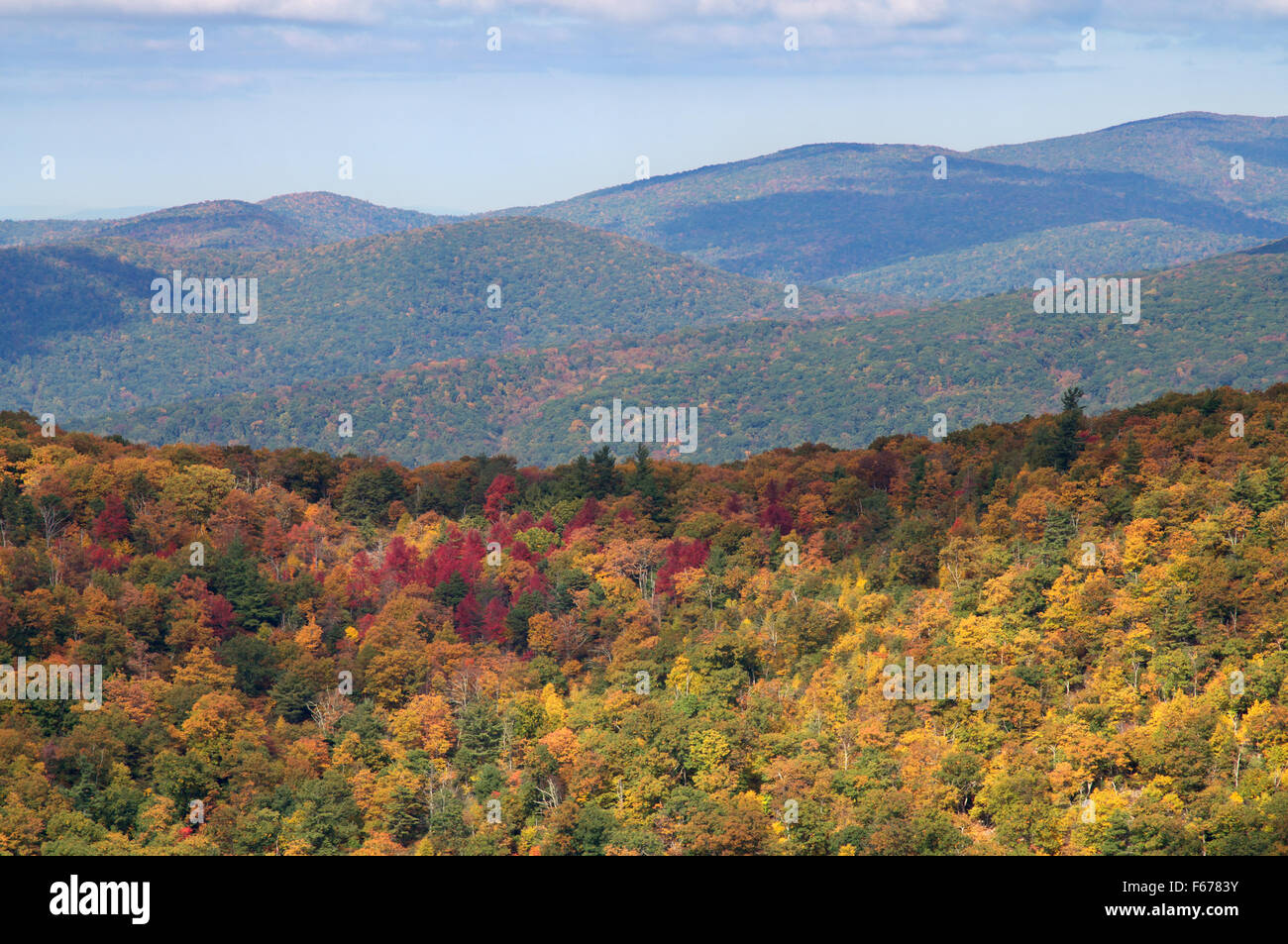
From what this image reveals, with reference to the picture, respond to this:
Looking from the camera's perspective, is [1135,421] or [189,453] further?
[189,453]

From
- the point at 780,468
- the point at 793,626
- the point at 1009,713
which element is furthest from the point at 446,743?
the point at 780,468

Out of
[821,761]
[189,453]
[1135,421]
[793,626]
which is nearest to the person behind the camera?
[821,761]

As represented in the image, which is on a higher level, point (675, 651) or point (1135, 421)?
point (1135, 421)

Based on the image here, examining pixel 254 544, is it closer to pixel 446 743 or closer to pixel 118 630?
pixel 118 630
